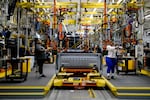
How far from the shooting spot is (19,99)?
26.9ft

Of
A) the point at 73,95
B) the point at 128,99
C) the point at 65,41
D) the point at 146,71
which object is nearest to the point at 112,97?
the point at 128,99

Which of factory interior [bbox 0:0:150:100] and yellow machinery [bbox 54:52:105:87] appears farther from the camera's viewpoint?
yellow machinery [bbox 54:52:105:87]

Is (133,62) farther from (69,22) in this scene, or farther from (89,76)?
(69,22)

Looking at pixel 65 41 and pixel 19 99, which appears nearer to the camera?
pixel 19 99

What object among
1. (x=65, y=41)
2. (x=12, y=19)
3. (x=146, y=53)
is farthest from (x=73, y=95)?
(x=65, y=41)

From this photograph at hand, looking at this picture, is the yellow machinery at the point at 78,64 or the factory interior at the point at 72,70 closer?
the factory interior at the point at 72,70

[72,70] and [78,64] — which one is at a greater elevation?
[78,64]

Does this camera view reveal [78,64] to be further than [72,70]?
Yes

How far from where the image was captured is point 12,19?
50.2 ft

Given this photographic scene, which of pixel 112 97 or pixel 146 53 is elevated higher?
pixel 146 53

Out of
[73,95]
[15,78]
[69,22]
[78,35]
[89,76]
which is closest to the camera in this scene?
[73,95]

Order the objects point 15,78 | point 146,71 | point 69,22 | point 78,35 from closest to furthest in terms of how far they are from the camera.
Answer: point 15,78 < point 146,71 < point 78,35 < point 69,22

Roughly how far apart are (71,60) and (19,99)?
408 cm

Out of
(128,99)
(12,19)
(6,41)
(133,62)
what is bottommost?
(128,99)
